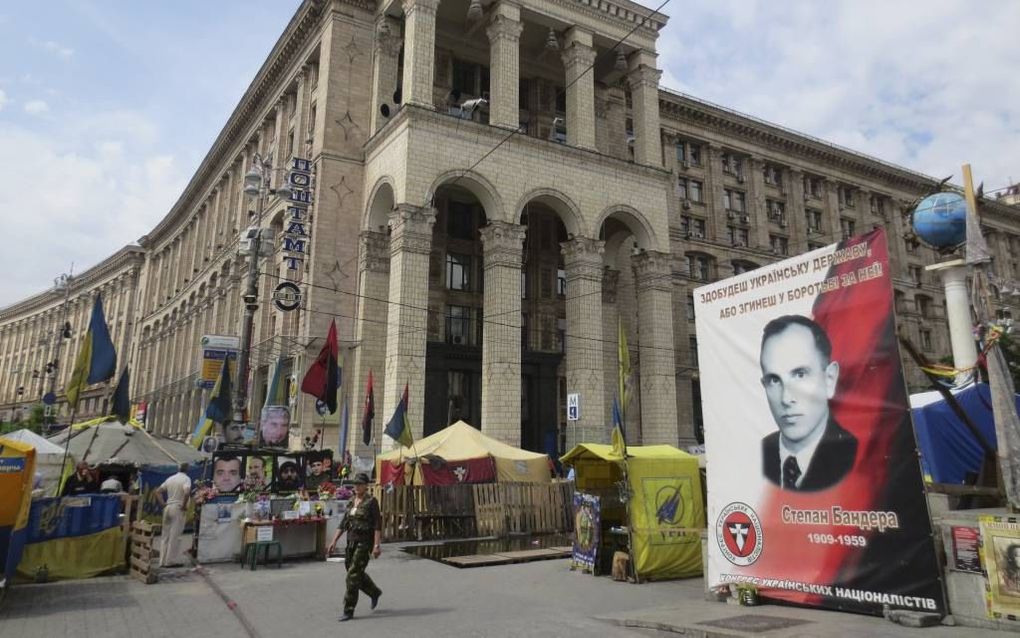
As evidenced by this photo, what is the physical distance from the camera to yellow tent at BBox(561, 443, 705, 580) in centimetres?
1221

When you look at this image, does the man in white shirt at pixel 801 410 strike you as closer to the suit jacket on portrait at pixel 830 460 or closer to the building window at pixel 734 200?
the suit jacket on portrait at pixel 830 460

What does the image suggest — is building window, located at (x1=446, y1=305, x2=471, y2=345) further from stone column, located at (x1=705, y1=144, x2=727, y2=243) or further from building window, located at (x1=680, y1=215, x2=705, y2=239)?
stone column, located at (x1=705, y1=144, x2=727, y2=243)

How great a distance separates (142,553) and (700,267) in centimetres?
4085

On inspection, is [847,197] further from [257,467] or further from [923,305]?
[257,467]

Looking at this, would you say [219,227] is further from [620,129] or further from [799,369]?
[799,369]

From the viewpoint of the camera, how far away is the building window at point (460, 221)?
34.1 m

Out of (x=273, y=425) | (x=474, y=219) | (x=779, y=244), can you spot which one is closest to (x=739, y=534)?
(x=273, y=425)

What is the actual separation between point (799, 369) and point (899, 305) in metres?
53.4

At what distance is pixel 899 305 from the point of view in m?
54.0

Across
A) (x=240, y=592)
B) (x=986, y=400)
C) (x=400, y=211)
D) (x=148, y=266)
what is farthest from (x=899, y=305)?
(x=148, y=266)

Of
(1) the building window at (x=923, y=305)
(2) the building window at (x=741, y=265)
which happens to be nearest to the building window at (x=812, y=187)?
(2) the building window at (x=741, y=265)

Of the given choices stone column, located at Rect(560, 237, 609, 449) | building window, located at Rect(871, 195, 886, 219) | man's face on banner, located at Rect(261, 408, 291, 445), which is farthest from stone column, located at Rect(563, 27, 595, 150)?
building window, located at Rect(871, 195, 886, 219)

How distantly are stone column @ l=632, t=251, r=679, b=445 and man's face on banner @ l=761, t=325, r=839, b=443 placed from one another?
73.6ft

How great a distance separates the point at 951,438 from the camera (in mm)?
11406
